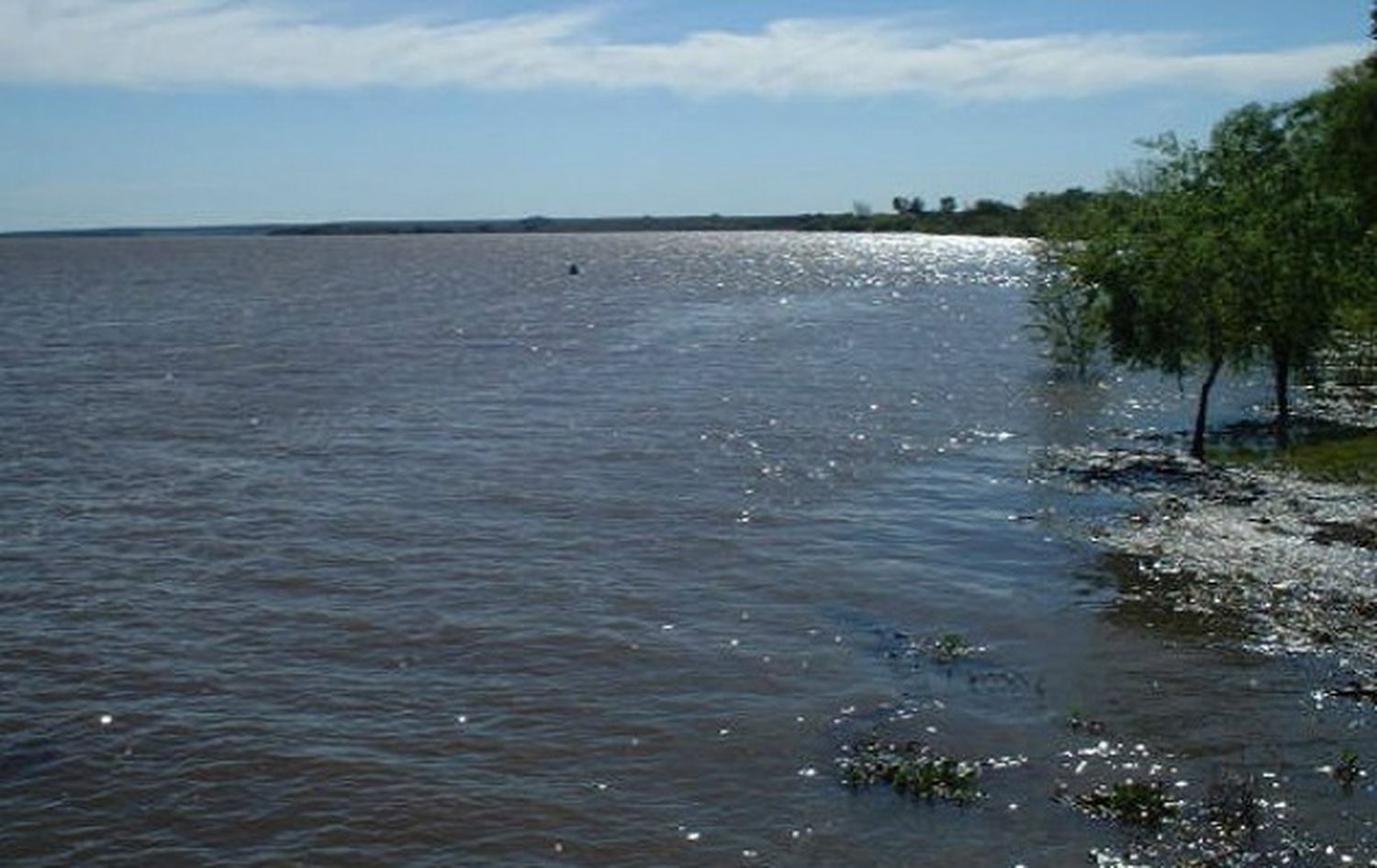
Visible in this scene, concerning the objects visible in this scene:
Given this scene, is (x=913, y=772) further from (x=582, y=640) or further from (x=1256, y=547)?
(x=1256, y=547)

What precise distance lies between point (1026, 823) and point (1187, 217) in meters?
26.8

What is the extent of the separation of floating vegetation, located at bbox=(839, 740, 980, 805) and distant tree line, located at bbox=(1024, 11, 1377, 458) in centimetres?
2187

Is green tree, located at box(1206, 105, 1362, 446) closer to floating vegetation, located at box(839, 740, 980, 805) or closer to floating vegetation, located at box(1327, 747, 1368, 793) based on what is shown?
floating vegetation, located at box(1327, 747, 1368, 793)

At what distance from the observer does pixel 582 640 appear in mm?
21062

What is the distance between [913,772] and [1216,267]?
23202 millimetres

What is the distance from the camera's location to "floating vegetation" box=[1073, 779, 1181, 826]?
14477 mm

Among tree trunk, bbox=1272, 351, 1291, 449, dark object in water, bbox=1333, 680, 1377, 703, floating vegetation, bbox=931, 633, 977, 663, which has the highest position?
tree trunk, bbox=1272, 351, 1291, 449

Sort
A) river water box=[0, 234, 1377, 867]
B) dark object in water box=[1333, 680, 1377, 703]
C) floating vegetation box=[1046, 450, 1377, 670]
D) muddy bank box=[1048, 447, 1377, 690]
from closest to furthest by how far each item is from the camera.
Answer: river water box=[0, 234, 1377, 867], dark object in water box=[1333, 680, 1377, 703], muddy bank box=[1048, 447, 1377, 690], floating vegetation box=[1046, 450, 1377, 670]

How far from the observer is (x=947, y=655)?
790 inches

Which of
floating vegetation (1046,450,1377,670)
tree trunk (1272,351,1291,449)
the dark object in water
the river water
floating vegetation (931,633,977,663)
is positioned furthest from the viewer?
tree trunk (1272,351,1291,449)

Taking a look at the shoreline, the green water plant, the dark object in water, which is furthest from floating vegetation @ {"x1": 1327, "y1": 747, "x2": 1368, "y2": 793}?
the shoreline

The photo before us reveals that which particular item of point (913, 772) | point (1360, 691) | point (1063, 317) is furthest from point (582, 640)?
point (1063, 317)

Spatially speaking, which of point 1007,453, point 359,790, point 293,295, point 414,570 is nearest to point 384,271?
point 293,295

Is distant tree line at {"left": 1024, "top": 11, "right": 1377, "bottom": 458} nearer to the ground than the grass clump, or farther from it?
farther from it
